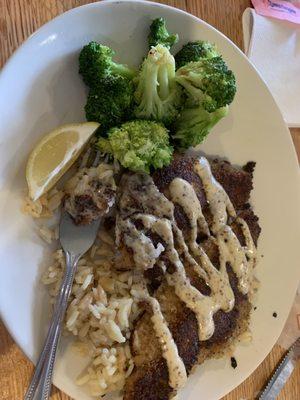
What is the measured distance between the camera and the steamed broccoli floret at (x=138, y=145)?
188 cm

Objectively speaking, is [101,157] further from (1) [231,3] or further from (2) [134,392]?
(1) [231,3]

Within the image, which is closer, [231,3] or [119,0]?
[119,0]

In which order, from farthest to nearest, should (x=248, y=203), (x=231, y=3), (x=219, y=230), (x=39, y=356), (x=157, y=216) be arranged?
(x=231, y=3) < (x=248, y=203) < (x=219, y=230) < (x=157, y=216) < (x=39, y=356)

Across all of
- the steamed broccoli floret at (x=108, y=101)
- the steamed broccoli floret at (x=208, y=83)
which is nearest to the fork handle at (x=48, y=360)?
the steamed broccoli floret at (x=108, y=101)

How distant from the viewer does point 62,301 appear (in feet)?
5.97

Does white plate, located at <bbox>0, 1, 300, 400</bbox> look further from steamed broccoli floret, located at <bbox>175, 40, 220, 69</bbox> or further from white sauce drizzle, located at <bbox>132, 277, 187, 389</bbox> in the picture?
white sauce drizzle, located at <bbox>132, 277, 187, 389</bbox>

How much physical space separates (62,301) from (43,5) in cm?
114

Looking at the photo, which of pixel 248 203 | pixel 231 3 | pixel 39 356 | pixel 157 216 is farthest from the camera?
pixel 231 3

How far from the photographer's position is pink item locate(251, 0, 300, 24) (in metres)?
2.56

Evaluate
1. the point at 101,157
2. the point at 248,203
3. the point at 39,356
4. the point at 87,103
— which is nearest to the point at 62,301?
the point at 39,356

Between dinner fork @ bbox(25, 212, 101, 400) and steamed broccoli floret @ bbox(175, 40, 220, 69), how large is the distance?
2.28ft

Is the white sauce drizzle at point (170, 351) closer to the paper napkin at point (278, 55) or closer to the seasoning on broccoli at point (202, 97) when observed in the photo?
the seasoning on broccoli at point (202, 97)

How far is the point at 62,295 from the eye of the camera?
1825mm

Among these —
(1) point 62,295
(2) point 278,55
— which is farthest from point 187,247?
(2) point 278,55
